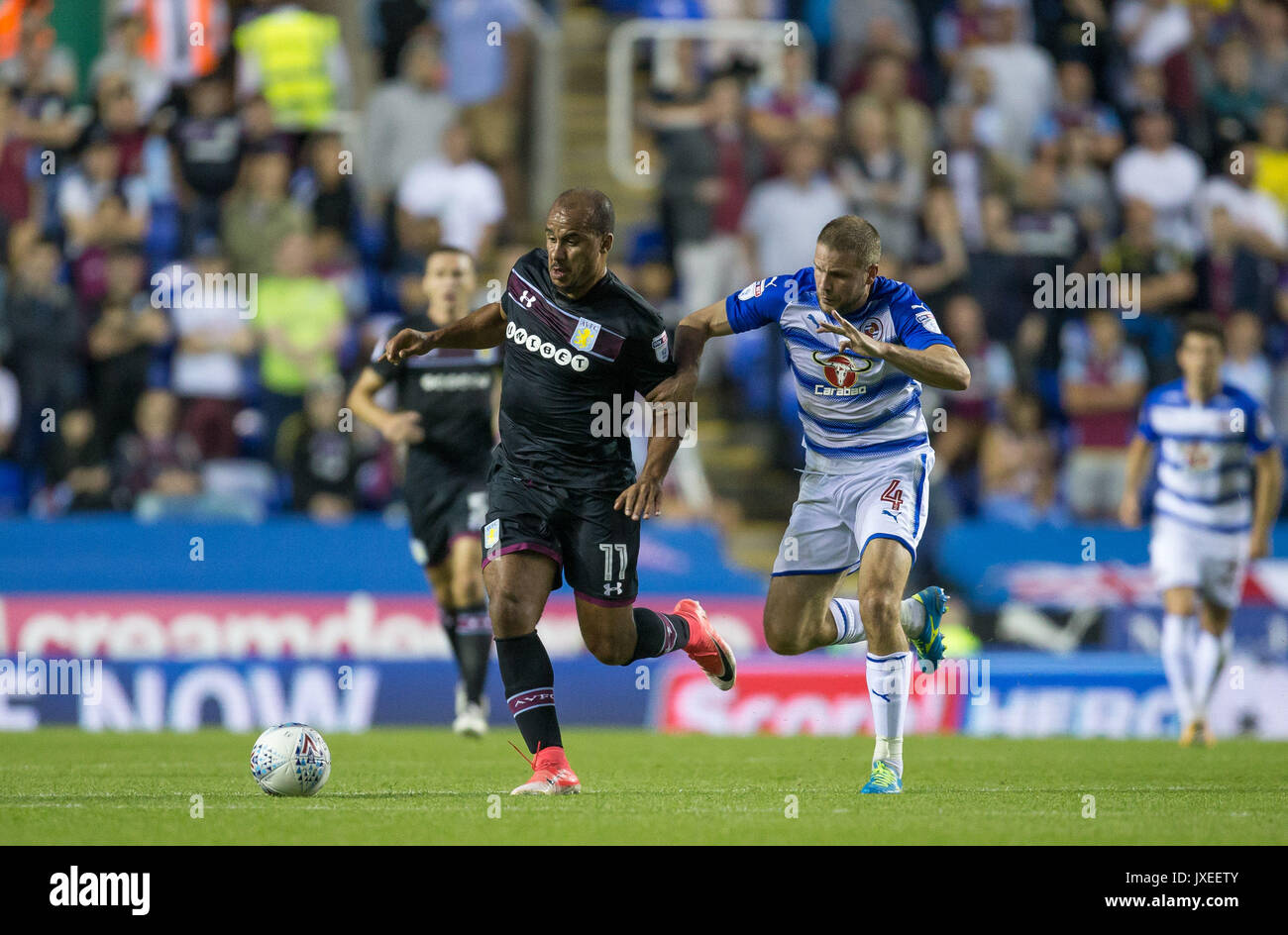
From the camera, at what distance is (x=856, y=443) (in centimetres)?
937

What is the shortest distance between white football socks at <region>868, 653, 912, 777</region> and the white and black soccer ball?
259cm

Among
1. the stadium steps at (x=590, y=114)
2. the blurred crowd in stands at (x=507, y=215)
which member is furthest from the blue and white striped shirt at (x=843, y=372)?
the stadium steps at (x=590, y=114)

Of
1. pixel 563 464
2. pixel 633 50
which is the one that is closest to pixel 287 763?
pixel 563 464

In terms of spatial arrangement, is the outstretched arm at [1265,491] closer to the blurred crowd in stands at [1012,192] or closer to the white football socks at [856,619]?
the blurred crowd in stands at [1012,192]

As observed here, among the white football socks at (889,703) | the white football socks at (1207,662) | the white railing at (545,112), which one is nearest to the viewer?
the white football socks at (889,703)

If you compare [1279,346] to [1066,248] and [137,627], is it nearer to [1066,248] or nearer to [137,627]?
[1066,248]

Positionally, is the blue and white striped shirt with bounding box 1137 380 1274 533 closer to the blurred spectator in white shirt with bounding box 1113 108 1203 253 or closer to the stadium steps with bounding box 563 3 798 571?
the stadium steps with bounding box 563 3 798 571

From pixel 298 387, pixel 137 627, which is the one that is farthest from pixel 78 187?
pixel 137 627

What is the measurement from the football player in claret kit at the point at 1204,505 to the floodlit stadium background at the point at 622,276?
140 cm

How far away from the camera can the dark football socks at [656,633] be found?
30.2 ft

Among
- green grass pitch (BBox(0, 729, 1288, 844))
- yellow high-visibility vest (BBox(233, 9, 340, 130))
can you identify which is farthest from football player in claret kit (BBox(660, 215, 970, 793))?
yellow high-visibility vest (BBox(233, 9, 340, 130))

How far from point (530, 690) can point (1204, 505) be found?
23.3ft

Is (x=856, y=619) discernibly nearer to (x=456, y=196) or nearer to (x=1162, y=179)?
(x=456, y=196)

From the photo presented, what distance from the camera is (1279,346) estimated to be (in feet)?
62.7
